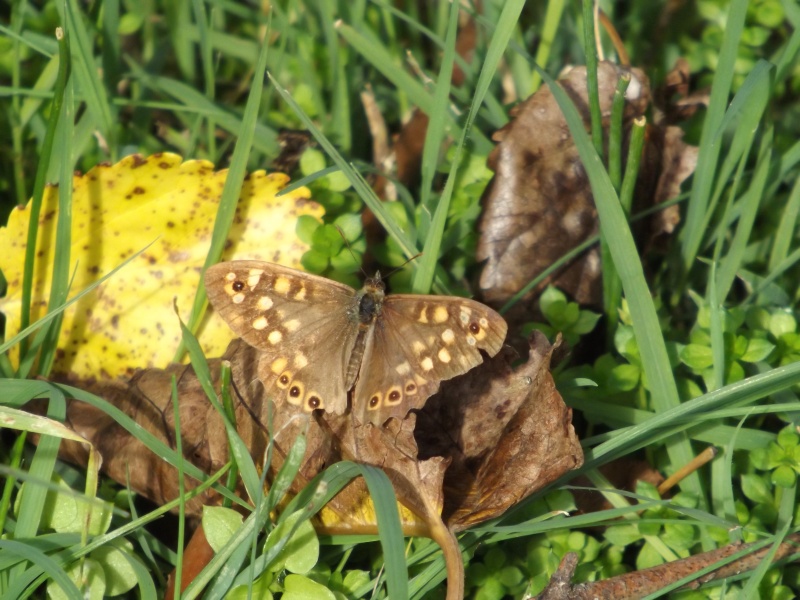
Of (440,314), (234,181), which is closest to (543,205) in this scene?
(440,314)

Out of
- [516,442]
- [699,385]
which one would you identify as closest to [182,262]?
[516,442]

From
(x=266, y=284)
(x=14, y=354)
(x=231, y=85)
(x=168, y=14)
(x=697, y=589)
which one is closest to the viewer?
(x=697, y=589)

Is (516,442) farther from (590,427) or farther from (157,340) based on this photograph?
(157,340)

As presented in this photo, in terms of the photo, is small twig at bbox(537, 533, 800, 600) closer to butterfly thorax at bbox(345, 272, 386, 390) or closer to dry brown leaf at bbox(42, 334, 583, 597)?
dry brown leaf at bbox(42, 334, 583, 597)

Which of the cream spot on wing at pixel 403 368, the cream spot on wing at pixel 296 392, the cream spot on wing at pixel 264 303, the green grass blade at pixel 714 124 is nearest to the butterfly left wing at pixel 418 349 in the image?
the cream spot on wing at pixel 403 368

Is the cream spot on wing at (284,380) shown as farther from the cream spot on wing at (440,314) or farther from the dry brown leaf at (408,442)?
the cream spot on wing at (440,314)
